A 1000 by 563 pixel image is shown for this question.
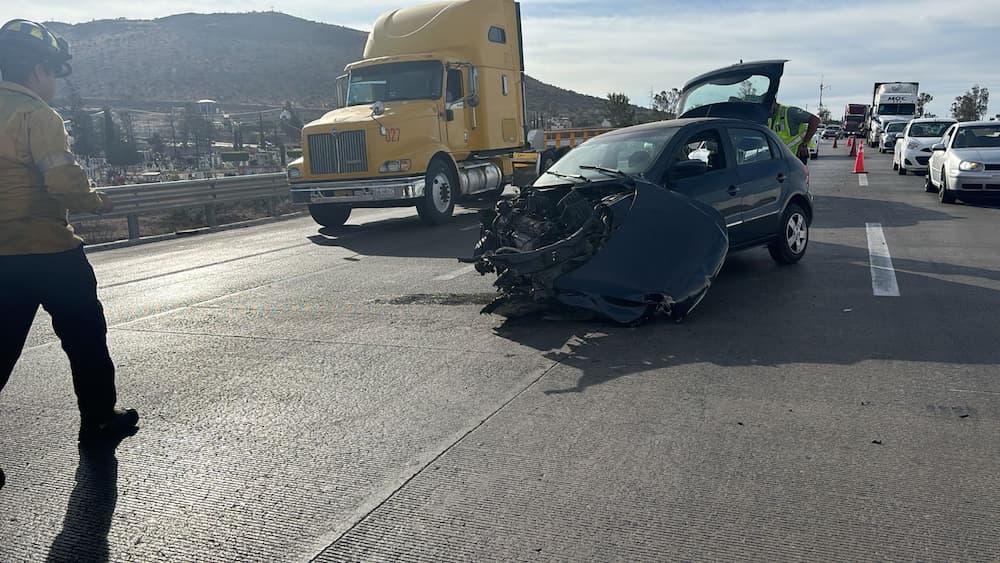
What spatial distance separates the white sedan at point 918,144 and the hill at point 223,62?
46600mm

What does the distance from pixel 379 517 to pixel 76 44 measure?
146112mm

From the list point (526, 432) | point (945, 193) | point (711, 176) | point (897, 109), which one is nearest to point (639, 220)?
point (711, 176)

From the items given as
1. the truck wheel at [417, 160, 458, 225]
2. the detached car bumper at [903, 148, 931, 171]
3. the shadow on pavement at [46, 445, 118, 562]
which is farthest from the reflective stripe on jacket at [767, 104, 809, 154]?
the shadow on pavement at [46, 445, 118, 562]

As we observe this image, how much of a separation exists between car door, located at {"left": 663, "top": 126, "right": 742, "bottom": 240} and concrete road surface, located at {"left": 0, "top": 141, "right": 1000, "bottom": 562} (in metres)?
0.81

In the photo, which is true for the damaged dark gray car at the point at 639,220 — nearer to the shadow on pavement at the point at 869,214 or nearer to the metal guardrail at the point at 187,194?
the shadow on pavement at the point at 869,214

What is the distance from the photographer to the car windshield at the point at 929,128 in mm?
25000

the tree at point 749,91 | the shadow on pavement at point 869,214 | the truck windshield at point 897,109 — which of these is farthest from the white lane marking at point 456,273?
the truck windshield at point 897,109

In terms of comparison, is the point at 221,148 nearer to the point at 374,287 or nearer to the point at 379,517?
the point at 374,287

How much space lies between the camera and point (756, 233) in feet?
28.6

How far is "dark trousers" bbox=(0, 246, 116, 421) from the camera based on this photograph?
4090 millimetres

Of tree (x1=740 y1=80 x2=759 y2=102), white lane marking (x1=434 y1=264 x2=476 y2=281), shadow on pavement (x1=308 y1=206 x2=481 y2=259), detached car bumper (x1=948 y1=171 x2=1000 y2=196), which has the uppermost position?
tree (x1=740 y1=80 x2=759 y2=102)

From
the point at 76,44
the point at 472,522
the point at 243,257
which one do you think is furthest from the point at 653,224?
the point at 76,44

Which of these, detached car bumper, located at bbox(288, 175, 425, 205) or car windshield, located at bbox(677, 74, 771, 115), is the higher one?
car windshield, located at bbox(677, 74, 771, 115)

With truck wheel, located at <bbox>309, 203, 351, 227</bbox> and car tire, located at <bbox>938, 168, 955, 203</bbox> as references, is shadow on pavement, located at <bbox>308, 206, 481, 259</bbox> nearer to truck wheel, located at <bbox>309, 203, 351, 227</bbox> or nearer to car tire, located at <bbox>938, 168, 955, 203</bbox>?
truck wheel, located at <bbox>309, 203, 351, 227</bbox>
